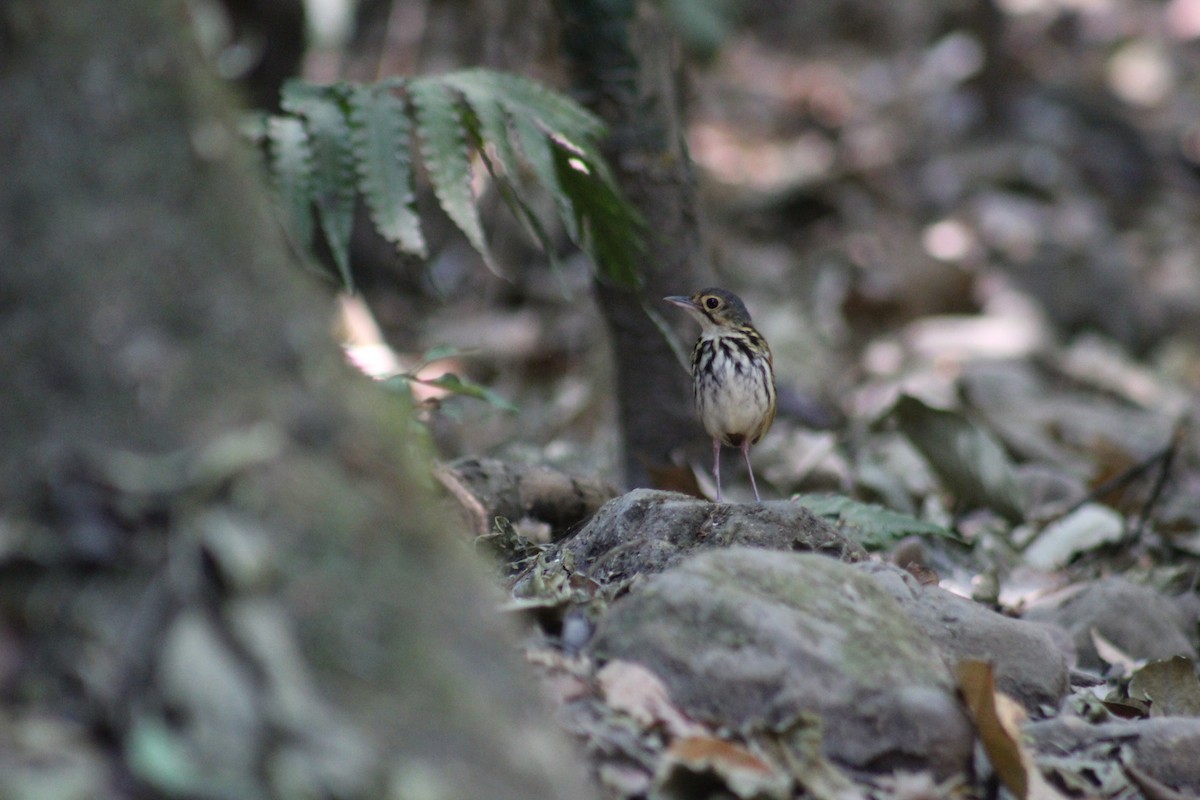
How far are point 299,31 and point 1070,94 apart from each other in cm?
755

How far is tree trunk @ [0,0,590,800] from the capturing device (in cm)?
152

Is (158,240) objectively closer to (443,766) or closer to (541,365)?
(443,766)

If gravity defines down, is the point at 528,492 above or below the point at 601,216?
below

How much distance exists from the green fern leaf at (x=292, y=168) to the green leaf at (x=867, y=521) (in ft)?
4.98

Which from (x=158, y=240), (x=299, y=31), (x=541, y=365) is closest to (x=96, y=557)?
(x=158, y=240)

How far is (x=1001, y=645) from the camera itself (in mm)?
2906

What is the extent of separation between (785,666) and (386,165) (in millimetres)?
1863

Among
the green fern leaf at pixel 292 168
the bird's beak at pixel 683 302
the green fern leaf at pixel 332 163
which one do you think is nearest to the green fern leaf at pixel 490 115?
the green fern leaf at pixel 332 163

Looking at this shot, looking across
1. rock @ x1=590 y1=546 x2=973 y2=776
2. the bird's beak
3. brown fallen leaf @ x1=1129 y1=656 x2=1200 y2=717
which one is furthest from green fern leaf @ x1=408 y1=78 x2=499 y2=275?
brown fallen leaf @ x1=1129 y1=656 x2=1200 y2=717

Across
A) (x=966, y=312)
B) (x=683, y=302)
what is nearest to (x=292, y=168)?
(x=683, y=302)

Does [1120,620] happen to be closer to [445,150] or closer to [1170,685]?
[1170,685]

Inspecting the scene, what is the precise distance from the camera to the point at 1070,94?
1268 cm

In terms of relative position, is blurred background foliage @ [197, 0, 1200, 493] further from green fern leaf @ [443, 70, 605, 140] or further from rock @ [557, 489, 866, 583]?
rock @ [557, 489, 866, 583]

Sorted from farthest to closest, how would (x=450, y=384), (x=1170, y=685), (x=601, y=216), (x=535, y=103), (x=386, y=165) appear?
(x=601, y=216)
(x=535, y=103)
(x=386, y=165)
(x=450, y=384)
(x=1170, y=685)
